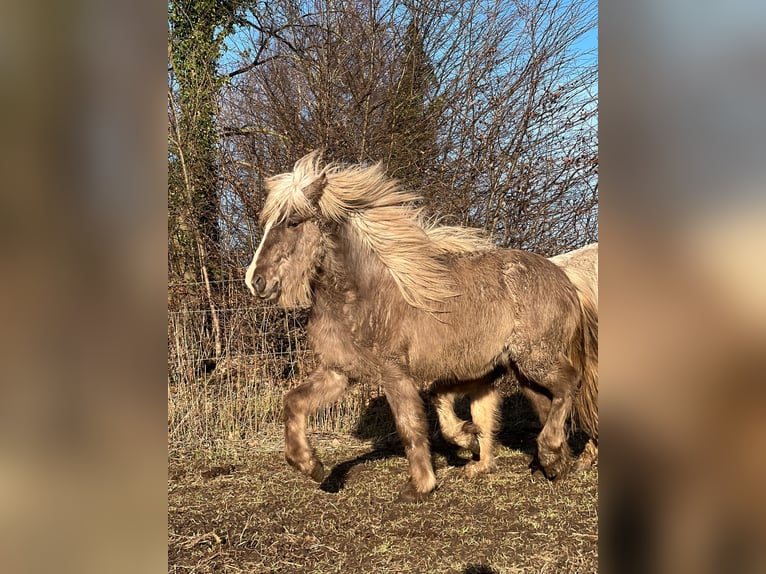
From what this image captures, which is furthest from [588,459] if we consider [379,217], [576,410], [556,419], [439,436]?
[379,217]

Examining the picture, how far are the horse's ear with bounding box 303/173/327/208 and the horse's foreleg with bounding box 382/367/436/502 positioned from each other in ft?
4.12

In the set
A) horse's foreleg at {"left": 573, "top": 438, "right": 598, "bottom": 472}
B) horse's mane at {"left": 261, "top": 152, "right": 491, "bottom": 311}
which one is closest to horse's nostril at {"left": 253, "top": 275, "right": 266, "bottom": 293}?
horse's mane at {"left": 261, "top": 152, "right": 491, "bottom": 311}

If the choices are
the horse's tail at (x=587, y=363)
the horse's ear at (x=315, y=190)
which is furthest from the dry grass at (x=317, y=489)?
the horse's ear at (x=315, y=190)

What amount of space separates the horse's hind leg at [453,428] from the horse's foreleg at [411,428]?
797 millimetres

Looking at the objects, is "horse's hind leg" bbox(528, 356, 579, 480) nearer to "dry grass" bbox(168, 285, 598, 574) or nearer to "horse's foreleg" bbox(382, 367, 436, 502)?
"dry grass" bbox(168, 285, 598, 574)

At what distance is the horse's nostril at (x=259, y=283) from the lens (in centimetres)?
373

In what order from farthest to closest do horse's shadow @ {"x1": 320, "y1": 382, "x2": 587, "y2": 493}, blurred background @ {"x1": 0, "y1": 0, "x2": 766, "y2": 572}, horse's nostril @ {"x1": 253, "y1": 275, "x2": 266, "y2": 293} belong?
horse's shadow @ {"x1": 320, "y1": 382, "x2": 587, "y2": 493}
horse's nostril @ {"x1": 253, "y1": 275, "x2": 266, "y2": 293}
blurred background @ {"x1": 0, "y1": 0, "x2": 766, "y2": 572}

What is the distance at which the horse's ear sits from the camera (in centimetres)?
396
